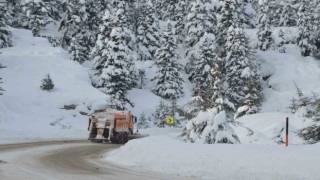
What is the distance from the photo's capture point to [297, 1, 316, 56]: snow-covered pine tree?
235 feet

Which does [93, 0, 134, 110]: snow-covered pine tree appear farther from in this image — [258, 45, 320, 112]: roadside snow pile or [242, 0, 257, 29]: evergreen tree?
[242, 0, 257, 29]: evergreen tree

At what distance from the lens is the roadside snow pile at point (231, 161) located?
1152cm

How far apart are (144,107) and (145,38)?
1769 centimetres

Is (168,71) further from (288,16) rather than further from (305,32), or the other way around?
(288,16)

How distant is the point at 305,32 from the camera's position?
7181 centimetres

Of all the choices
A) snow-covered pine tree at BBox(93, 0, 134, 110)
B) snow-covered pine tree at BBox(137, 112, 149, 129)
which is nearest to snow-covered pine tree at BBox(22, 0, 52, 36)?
snow-covered pine tree at BBox(93, 0, 134, 110)

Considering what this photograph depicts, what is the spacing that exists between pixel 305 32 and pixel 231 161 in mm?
62983

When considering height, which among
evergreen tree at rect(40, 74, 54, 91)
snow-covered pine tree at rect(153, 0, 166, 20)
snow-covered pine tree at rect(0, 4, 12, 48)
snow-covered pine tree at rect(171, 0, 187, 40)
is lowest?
evergreen tree at rect(40, 74, 54, 91)

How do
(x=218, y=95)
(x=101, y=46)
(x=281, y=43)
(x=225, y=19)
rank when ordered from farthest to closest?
(x=281, y=43) < (x=225, y=19) < (x=101, y=46) < (x=218, y=95)

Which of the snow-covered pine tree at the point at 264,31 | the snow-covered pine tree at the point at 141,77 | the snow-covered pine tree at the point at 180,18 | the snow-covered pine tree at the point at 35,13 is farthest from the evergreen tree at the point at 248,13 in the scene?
the snow-covered pine tree at the point at 35,13

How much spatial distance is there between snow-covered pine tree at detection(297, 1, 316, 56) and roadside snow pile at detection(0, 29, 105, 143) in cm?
3592

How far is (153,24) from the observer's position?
71.6 m

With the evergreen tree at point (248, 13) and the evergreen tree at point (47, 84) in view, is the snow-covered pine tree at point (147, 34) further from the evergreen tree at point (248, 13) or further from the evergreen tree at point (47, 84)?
the evergreen tree at point (47, 84)

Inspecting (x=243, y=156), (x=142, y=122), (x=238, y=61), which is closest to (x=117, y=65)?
(x=142, y=122)
